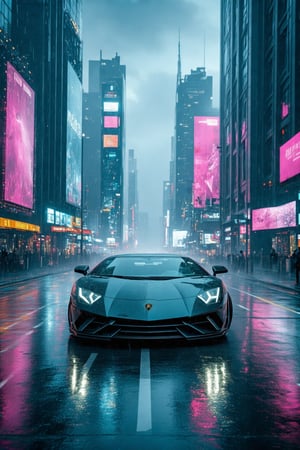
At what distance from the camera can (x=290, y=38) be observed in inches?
2101

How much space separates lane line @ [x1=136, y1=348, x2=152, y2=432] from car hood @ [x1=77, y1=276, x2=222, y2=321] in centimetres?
68

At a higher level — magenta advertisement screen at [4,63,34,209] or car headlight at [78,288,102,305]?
magenta advertisement screen at [4,63,34,209]

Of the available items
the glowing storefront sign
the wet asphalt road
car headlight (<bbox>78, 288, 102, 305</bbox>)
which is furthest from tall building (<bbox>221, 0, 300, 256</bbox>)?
car headlight (<bbox>78, 288, 102, 305</bbox>)

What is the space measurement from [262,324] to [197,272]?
3.04 meters

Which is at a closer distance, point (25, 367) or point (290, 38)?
point (25, 367)

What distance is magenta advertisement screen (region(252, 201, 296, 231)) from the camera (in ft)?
157

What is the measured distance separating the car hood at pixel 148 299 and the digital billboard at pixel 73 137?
87242 mm

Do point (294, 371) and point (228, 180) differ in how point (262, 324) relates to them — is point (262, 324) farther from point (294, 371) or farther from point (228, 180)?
point (228, 180)

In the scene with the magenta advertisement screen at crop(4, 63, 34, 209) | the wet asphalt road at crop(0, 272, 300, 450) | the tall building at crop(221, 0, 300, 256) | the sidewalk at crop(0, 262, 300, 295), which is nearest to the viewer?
the wet asphalt road at crop(0, 272, 300, 450)

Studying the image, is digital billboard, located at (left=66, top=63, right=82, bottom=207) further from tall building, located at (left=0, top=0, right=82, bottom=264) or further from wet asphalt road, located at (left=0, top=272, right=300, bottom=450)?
wet asphalt road, located at (left=0, top=272, right=300, bottom=450)

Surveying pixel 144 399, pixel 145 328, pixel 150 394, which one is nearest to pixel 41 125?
pixel 145 328

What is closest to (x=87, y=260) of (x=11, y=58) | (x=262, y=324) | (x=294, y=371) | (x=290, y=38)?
(x=11, y=58)

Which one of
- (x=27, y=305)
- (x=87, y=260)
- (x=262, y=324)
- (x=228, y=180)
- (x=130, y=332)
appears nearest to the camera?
(x=130, y=332)

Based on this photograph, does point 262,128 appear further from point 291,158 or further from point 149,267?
point 149,267
